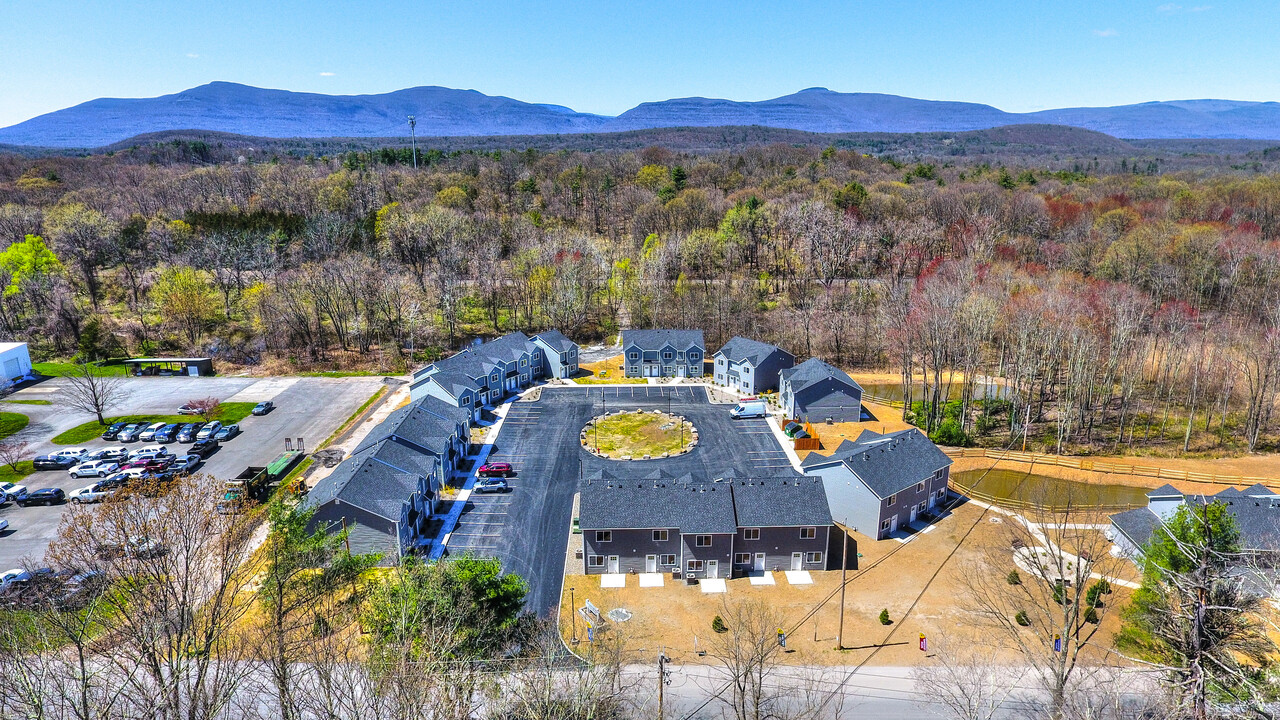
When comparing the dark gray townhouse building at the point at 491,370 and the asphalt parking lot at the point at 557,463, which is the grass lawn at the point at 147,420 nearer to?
the dark gray townhouse building at the point at 491,370

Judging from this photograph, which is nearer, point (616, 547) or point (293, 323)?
point (616, 547)

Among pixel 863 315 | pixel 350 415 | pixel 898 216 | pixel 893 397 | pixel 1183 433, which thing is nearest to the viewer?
pixel 1183 433

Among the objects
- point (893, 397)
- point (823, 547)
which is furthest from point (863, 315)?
point (823, 547)

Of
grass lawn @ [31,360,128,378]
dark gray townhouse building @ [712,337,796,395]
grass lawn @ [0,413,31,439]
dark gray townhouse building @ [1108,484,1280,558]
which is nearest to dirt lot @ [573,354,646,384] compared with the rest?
dark gray townhouse building @ [712,337,796,395]

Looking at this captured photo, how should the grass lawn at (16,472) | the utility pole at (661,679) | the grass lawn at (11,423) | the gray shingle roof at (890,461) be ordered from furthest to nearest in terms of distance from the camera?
the grass lawn at (11,423) < the grass lawn at (16,472) < the gray shingle roof at (890,461) < the utility pole at (661,679)

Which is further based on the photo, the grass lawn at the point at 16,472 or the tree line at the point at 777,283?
the tree line at the point at 777,283

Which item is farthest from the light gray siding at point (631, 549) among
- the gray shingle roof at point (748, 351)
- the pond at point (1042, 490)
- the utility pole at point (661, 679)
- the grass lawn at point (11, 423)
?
the grass lawn at point (11, 423)

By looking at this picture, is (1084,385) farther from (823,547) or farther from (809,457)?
(823,547)
